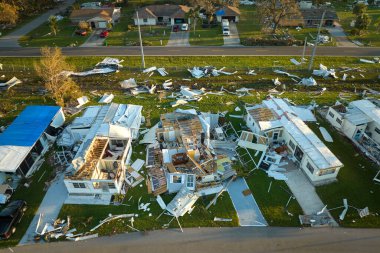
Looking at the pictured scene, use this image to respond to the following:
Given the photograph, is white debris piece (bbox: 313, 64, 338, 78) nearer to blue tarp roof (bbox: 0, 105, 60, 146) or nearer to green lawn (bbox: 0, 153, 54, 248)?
blue tarp roof (bbox: 0, 105, 60, 146)

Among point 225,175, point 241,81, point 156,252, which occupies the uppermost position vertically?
point 241,81

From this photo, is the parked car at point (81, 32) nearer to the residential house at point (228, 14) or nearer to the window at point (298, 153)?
the residential house at point (228, 14)

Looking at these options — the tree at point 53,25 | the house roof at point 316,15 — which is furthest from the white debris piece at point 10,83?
the house roof at point 316,15

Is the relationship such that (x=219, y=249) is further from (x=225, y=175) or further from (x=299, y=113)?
(x=299, y=113)

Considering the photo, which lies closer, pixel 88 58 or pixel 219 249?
pixel 219 249

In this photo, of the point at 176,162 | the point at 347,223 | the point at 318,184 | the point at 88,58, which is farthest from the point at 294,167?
the point at 88,58

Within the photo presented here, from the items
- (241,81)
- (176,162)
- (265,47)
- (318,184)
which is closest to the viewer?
(318,184)

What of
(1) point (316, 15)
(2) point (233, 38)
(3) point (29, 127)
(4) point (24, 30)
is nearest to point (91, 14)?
(4) point (24, 30)
